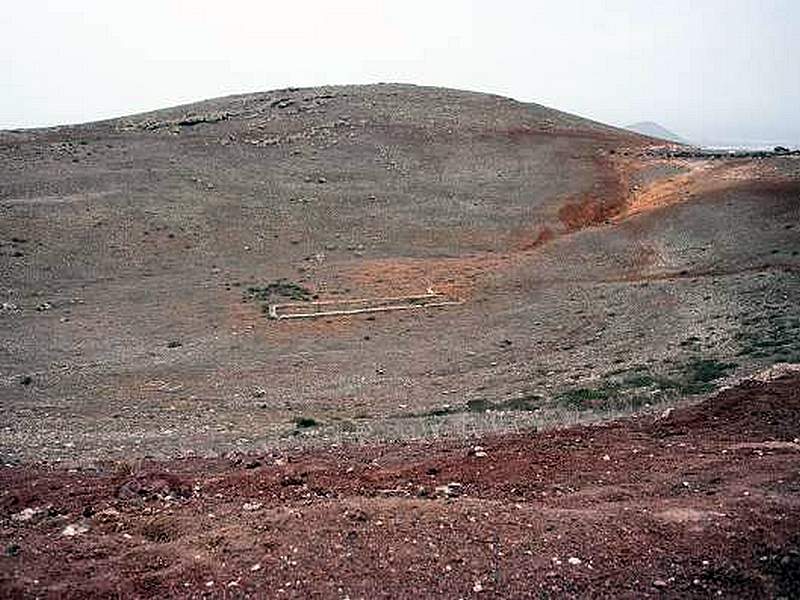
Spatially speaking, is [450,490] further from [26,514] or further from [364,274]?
[364,274]

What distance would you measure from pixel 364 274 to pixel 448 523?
1844 cm

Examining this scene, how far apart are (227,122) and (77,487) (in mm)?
37127

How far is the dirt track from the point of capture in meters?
6.82

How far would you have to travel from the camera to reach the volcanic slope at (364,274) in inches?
570

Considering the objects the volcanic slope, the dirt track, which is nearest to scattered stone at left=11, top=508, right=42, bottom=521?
the dirt track

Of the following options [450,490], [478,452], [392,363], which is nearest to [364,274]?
[392,363]

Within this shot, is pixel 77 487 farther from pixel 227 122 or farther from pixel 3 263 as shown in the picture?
pixel 227 122

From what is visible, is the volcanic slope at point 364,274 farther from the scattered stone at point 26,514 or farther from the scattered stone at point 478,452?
the scattered stone at point 26,514

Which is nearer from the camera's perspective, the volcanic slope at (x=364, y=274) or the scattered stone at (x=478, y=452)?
the scattered stone at (x=478, y=452)

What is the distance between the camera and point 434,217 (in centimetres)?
3309

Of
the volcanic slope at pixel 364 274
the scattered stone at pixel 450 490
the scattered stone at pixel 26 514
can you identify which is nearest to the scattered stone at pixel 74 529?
the scattered stone at pixel 26 514

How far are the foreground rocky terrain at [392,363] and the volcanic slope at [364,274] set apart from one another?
0.43ft

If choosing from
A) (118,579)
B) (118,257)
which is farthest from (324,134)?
(118,579)

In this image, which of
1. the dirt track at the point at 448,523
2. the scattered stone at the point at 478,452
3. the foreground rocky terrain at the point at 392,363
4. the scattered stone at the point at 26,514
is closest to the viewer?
the dirt track at the point at 448,523
